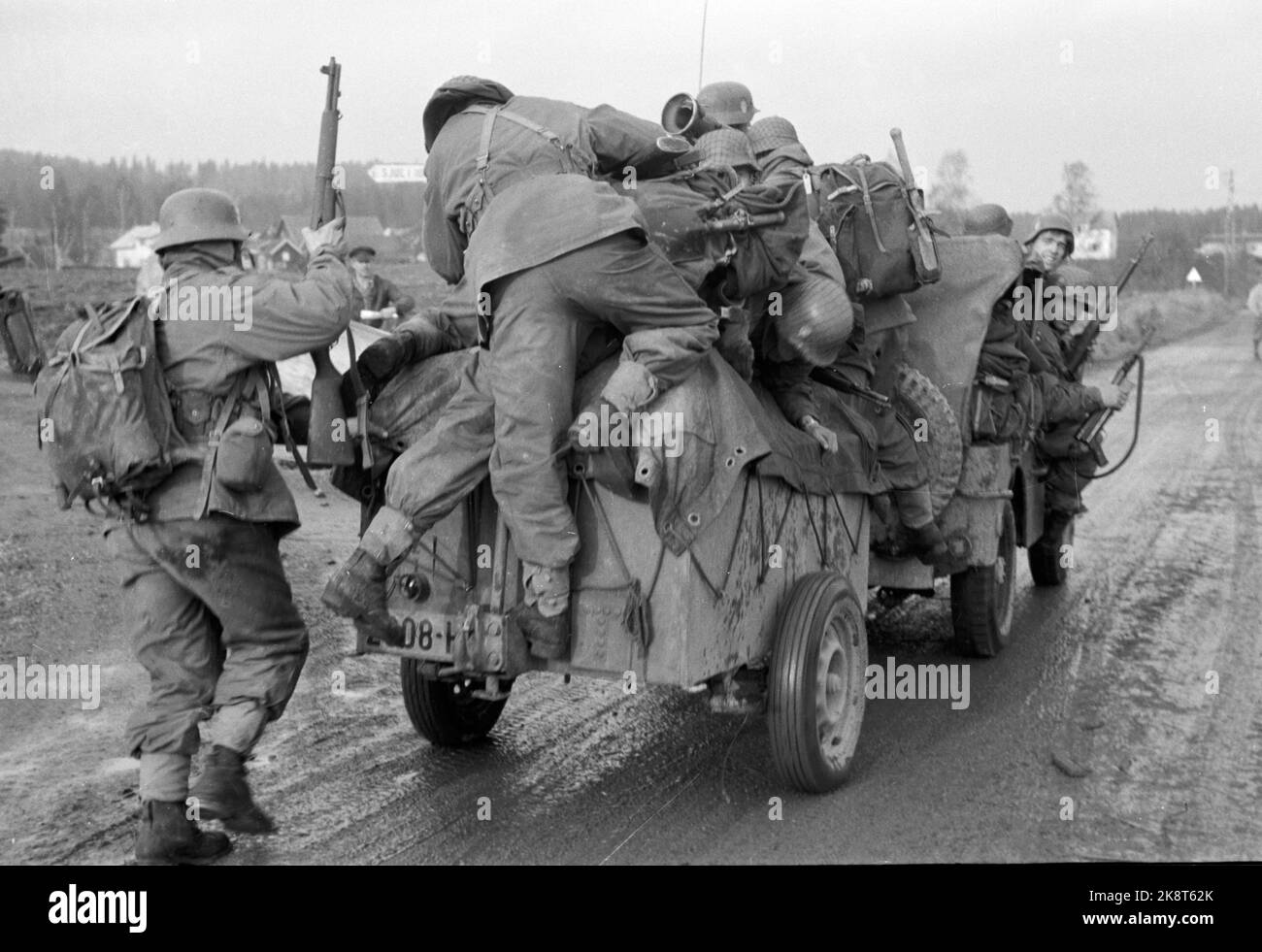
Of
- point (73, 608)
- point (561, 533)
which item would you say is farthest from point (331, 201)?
point (73, 608)

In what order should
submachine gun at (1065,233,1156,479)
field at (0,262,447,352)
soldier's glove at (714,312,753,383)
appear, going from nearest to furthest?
soldier's glove at (714,312,753,383), submachine gun at (1065,233,1156,479), field at (0,262,447,352)

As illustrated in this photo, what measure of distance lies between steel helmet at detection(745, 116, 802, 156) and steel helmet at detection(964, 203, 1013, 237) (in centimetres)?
324

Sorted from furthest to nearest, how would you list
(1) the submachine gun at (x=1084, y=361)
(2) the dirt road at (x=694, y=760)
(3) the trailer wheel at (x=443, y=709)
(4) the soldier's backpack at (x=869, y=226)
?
(1) the submachine gun at (x=1084, y=361) → (4) the soldier's backpack at (x=869, y=226) → (3) the trailer wheel at (x=443, y=709) → (2) the dirt road at (x=694, y=760)

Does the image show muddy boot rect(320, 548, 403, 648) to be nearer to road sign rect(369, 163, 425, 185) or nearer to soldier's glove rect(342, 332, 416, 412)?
soldier's glove rect(342, 332, 416, 412)

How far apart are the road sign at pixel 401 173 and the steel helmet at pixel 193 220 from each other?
867 millimetres

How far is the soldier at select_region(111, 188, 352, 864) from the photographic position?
14.8 ft

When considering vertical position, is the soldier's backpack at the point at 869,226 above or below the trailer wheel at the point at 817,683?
above

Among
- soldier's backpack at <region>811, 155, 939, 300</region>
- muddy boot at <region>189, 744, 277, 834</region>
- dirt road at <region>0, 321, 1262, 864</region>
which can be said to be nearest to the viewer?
muddy boot at <region>189, 744, 277, 834</region>

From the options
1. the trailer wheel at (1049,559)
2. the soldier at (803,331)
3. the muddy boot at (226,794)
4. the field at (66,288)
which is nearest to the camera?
the muddy boot at (226,794)

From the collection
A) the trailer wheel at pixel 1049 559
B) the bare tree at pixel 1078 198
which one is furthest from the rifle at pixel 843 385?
the bare tree at pixel 1078 198

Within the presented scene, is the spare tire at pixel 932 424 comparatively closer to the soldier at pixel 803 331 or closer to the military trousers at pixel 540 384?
the soldier at pixel 803 331

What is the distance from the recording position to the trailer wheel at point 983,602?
7355 millimetres

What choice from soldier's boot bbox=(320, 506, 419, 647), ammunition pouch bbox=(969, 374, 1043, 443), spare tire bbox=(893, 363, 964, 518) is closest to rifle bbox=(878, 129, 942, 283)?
spare tire bbox=(893, 363, 964, 518)
